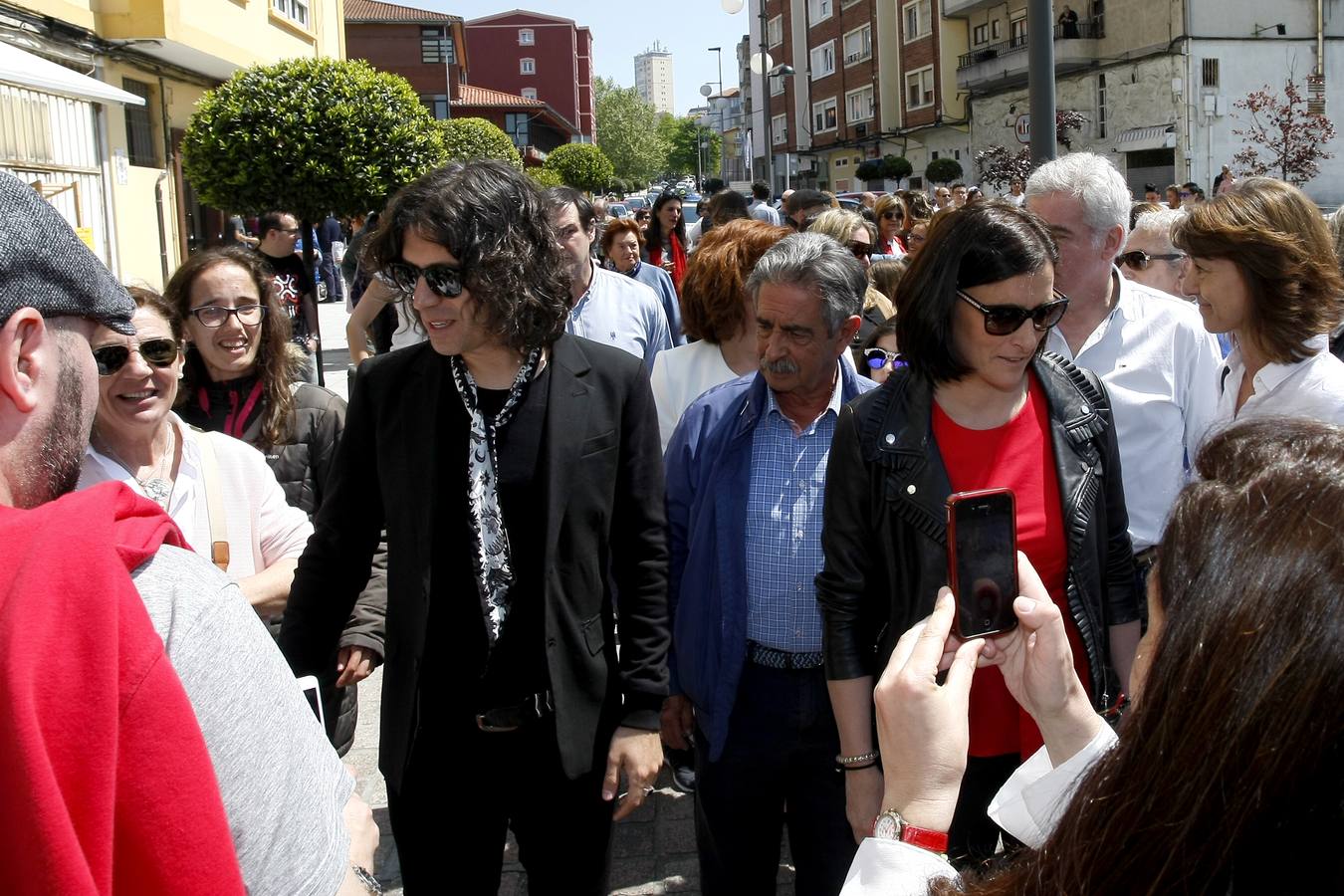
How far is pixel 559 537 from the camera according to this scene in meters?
2.63

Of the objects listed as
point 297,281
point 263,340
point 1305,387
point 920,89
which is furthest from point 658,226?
point 920,89

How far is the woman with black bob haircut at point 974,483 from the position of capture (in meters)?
2.64

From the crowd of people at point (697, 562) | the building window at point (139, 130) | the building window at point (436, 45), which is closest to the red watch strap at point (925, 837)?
the crowd of people at point (697, 562)

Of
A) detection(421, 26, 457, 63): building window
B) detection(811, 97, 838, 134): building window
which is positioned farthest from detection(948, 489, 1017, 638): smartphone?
detection(811, 97, 838, 134): building window

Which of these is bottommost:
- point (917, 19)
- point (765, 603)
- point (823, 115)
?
point (765, 603)

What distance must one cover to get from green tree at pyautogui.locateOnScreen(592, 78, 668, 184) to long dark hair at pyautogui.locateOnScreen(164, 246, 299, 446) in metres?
86.3

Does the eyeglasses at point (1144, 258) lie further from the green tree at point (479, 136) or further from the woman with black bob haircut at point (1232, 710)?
the green tree at point (479, 136)

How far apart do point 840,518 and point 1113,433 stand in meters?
0.74

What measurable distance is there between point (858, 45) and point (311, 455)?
56.3 m

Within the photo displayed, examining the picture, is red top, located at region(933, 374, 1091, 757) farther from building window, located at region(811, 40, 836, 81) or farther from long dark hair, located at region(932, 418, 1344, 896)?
building window, located at region(811, 40, 836, 81)

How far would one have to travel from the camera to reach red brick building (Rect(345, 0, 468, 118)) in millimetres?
56438

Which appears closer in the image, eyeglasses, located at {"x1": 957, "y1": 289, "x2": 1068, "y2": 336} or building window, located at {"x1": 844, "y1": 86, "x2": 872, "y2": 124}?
eyeglasses, located at {"x1": 957, "y1": 289, "x2": 1068, "y2": 336}

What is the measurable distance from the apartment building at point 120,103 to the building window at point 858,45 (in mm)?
39481

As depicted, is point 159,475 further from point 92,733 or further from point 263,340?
point 92,733
